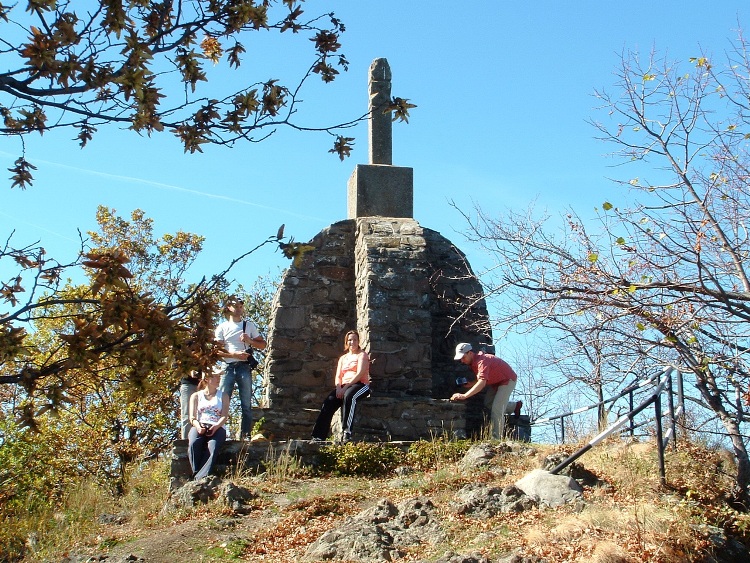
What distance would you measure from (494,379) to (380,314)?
5.60 ft

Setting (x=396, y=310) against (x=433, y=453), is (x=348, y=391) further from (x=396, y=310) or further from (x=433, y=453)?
(x=396, y=310)

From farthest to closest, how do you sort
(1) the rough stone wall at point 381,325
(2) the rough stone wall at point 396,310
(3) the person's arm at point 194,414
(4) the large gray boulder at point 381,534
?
(2) the rough stone wall at point 396,310 < (1) the rough stone wall at point 381,325 < (3) the person's arm at point 194,414 < (4) the large gray boulder at point 381,534

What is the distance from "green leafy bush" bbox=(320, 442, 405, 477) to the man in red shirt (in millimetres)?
1512

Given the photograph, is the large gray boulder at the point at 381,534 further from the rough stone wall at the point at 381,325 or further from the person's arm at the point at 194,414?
the rough stone wall at the point at 381,325

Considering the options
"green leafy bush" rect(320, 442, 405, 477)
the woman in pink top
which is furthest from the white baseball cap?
"green leafy bush" rect(320, 442, 405, 477)

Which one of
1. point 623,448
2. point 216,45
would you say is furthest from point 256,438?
point 216,45

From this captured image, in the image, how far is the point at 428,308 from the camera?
12172mm

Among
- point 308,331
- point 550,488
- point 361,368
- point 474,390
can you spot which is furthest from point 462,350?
point 550,488

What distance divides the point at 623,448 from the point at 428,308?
3.90 meters

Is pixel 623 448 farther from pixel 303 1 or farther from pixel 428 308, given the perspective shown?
pixel 303 1

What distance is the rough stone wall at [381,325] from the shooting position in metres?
11.3

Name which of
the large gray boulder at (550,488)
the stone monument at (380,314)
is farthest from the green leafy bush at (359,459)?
the large gray boulder at (550,488)

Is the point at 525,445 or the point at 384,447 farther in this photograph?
the point at 384,447

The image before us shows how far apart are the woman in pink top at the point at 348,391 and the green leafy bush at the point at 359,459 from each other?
44cm
